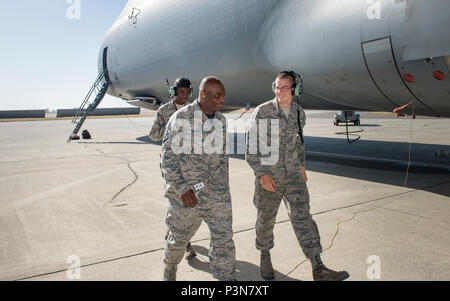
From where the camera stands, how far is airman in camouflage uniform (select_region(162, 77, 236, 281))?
9.48ft

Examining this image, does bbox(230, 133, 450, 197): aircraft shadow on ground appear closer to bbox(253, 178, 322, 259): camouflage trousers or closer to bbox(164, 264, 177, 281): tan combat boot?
bbox(253, 178, 322, 259): camouflage trousers

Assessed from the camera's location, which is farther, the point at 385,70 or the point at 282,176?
the point at 385,70

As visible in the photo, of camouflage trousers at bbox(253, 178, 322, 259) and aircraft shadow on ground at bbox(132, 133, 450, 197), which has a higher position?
camouflage trousers at bbox(253, 178, 322, 259)

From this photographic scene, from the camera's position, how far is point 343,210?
5215mm

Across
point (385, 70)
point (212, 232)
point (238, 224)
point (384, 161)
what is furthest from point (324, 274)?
point (384, 161)

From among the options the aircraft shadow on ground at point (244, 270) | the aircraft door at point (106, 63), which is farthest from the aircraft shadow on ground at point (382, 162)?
the aircraft door at point (106, 63)

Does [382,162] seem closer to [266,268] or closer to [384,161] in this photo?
[384,161]

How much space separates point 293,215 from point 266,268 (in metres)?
0.56

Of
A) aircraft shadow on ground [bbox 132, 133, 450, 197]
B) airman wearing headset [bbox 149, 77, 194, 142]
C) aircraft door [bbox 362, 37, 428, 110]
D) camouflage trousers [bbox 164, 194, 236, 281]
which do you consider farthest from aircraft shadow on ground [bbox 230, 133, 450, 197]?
camouflage trousers [bbox 164, 194, 236, 281]

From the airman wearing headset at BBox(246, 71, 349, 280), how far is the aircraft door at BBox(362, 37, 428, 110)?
2.98 meters

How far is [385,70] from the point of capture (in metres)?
5.98

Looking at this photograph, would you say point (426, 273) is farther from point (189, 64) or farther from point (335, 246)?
point (189, 64)

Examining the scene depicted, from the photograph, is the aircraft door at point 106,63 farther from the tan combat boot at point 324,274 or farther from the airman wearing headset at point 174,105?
the tan combat boot at point 324,274
